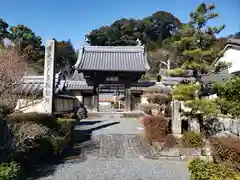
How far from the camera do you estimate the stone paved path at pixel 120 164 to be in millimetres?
7676

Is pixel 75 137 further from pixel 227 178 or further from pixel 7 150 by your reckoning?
pixel 227 178

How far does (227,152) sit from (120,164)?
3.42 metres

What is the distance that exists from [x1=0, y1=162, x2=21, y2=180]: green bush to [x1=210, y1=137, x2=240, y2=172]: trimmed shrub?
519 cm

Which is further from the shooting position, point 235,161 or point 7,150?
point 235,161

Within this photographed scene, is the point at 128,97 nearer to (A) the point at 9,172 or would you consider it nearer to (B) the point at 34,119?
(B) the point at 34,119

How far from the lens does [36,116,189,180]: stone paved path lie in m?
7.68

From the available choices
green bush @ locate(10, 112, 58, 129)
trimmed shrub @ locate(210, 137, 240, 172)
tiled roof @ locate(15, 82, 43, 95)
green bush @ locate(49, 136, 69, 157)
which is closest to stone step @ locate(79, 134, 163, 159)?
green bush @ locate(49, 136, 69, 157)

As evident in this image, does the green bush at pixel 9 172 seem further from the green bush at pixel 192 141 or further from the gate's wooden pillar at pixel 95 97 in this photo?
the gate's wooden pillar at pixel 95 97

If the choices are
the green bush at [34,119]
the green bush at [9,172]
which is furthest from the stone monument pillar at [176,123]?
the green bush at [9,172]

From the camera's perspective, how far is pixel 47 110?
1218 cm

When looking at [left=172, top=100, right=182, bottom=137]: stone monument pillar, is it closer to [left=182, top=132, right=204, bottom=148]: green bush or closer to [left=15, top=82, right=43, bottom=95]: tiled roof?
[left=182, top=132, right=204, bottom=148]: green bush

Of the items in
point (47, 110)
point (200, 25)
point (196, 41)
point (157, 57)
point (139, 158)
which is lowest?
point (139, 158)

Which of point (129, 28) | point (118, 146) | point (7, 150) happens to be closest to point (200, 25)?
point (118, 146)

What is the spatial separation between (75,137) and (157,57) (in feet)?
115
